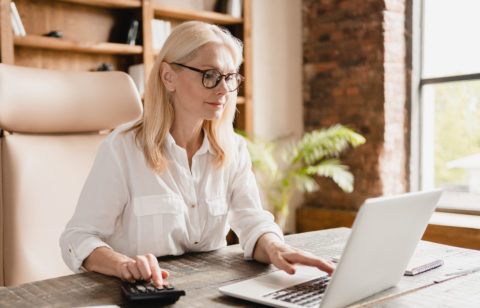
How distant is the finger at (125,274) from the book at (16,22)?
2088 mm

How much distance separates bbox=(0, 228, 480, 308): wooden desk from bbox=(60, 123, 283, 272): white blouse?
11cm

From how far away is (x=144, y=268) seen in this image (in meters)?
1.04

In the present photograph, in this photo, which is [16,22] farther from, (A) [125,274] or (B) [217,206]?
(A) [125,274]

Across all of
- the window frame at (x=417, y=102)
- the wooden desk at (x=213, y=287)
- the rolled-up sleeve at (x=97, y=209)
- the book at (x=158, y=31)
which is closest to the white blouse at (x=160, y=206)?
the rolled-up sleeve at (x=97, y=209)

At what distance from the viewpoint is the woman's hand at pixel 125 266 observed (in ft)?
3.41

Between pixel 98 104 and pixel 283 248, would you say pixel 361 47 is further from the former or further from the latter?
pixel 283 248

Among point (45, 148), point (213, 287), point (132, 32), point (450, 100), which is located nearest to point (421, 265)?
point (213, 287)

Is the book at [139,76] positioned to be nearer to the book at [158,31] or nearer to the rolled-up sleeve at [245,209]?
the book at [158,31]

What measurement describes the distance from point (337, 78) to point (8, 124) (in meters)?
2.68

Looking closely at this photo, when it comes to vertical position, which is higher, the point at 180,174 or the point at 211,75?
the point at 211,75

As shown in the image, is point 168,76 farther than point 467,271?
Yes

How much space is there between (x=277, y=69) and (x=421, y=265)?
2.86 metres

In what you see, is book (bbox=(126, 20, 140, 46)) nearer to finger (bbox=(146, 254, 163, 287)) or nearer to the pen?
finger (bbox=(146, 254, 163, 287))

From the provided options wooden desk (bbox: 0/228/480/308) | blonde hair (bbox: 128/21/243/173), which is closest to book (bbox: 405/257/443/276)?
wooden desk (bbox: 0/228/480/308)
